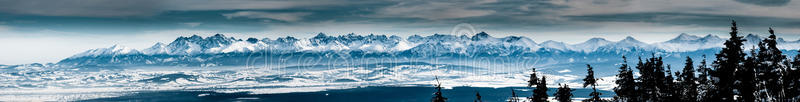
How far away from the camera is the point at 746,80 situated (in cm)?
3331

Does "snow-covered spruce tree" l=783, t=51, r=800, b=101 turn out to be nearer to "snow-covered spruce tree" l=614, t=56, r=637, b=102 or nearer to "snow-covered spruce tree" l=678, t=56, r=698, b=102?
"snow-covered spruce tree" l=678, t=56, r=698, b=102

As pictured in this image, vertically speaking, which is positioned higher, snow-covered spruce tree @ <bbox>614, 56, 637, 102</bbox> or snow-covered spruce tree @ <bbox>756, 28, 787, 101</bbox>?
snow-covered spruce tree @ <bbox>756, 28, 787, 101</bbox>

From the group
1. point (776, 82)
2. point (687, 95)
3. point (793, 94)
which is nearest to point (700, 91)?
point (687, 95)

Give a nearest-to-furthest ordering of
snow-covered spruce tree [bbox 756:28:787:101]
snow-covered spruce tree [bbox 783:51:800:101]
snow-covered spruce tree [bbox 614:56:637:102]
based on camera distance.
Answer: snow-covered spruce tree [bbox 756:28:787:101], snow-covered spruce tree [bbox 783:51:800:101], snow-covered spruce tree [bbox 614:56:637:102]

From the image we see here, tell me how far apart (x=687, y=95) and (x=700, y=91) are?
5.50 ft

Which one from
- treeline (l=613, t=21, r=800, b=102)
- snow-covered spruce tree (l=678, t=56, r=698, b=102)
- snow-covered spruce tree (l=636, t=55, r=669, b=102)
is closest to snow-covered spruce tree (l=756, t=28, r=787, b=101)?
treeline (l=613, t=21, r=800, b=102)

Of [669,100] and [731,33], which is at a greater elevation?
[731,33]

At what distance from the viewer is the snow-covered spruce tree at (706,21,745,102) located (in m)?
33.4

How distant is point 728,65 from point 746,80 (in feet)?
4.30

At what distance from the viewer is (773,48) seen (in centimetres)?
3200

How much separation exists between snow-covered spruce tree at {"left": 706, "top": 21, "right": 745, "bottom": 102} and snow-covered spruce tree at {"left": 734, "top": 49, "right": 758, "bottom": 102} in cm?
30

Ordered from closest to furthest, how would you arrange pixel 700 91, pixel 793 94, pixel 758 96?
1. pixel 758 96
2. pixel 793 94
3. pixel 700 91

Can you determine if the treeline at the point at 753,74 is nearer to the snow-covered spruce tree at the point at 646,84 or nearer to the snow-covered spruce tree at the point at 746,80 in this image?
the snow-covered spruce tree at the point at 746,80

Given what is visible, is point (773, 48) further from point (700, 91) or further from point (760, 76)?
point (700, 91)
